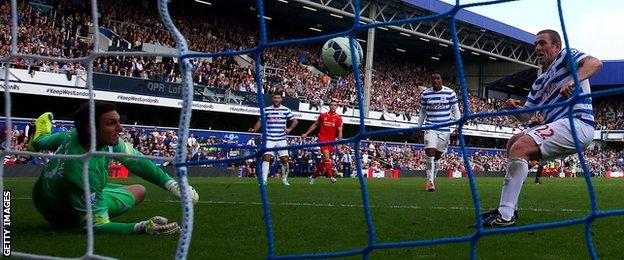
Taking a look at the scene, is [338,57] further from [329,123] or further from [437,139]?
[437,139]

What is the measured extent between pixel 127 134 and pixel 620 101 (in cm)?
2477

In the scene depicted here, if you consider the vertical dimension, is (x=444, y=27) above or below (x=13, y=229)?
above

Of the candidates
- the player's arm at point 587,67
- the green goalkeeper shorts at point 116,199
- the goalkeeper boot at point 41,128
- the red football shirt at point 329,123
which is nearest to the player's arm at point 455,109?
the red football shirt at point 329,123

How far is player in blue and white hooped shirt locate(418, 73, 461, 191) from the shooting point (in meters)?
10.3

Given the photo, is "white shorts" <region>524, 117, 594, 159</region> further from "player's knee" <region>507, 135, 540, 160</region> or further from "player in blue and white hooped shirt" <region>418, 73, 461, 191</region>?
"player in blue and white hooped shirt" <region>418, 73, 461, 191</region>

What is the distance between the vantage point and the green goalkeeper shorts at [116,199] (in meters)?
4.58

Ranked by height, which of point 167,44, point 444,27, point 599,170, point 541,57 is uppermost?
point 444,27

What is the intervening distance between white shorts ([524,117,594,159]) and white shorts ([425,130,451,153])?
5.63 m

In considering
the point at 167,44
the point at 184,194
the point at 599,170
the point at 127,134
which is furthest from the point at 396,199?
the point at 599,170

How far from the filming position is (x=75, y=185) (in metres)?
4.13

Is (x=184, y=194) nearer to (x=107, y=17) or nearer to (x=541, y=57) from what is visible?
(x=541, y=57)

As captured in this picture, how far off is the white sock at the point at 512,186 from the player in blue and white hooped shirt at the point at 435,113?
16.0 feet

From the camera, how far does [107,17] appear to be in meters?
23.2

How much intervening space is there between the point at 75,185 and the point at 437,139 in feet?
25.2
